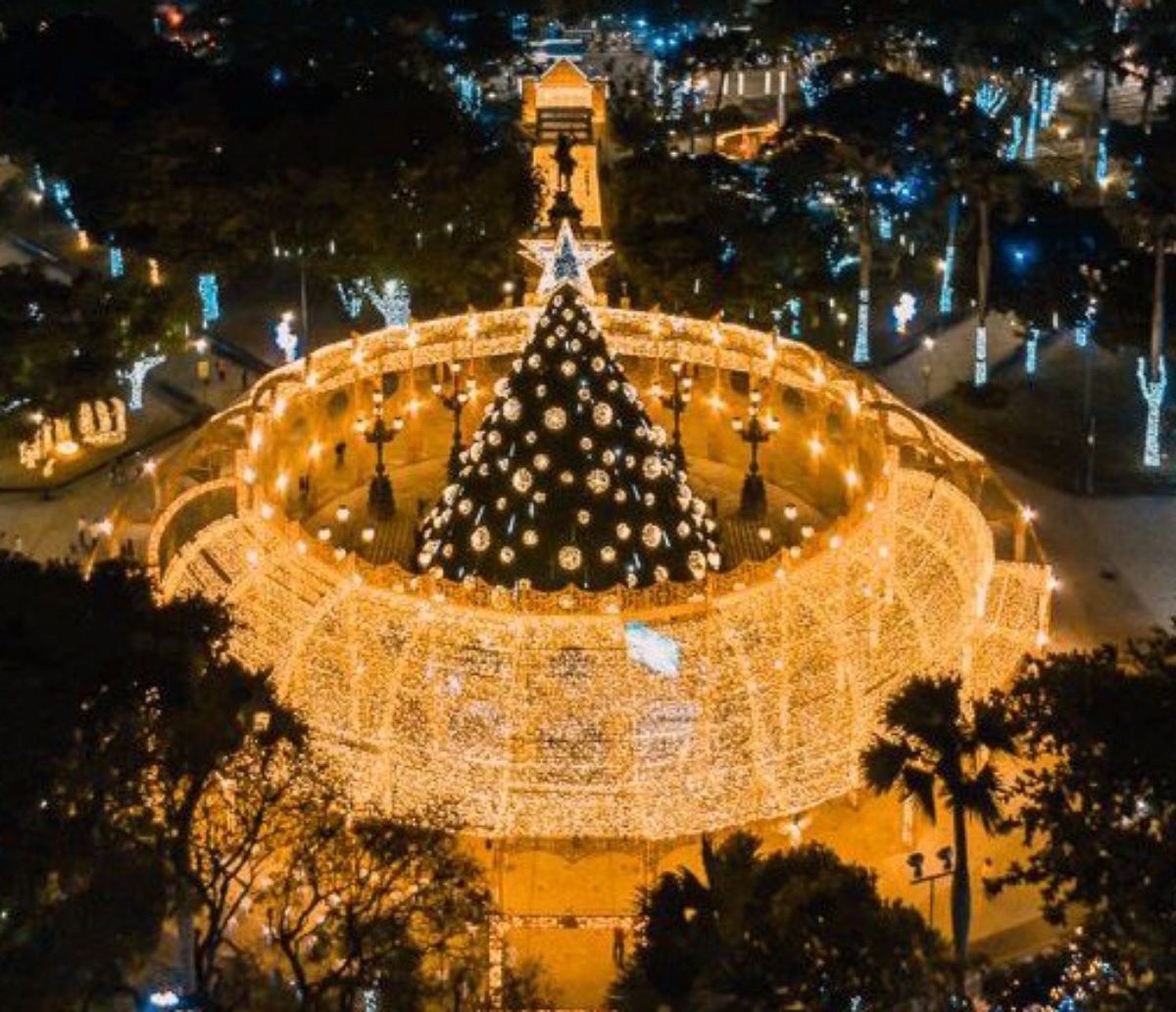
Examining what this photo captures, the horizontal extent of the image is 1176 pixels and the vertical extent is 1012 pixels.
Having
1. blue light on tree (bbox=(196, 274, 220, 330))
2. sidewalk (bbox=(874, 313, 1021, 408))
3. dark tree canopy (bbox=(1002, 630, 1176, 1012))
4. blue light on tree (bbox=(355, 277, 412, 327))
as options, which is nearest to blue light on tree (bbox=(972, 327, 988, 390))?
sidewalk (bbox=(874, 313, 1021, 408))

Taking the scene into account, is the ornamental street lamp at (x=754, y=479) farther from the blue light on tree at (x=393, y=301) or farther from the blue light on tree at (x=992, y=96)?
the blue light on tree at (x=992, y=96)

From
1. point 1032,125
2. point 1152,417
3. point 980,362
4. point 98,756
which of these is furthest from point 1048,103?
point 98,756

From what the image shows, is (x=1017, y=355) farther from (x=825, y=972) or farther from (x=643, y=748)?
(x=825, y=972)

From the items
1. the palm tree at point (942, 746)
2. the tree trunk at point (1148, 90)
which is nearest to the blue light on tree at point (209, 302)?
the tree trunk at point (1148, 90)

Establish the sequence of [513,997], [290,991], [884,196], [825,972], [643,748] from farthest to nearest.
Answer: [884,196] < [643,748] < [290,991] < [513,997] < [825,972]

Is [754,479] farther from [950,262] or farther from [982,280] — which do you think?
[950,262]

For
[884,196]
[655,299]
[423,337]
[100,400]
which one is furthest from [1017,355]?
[100,400]
